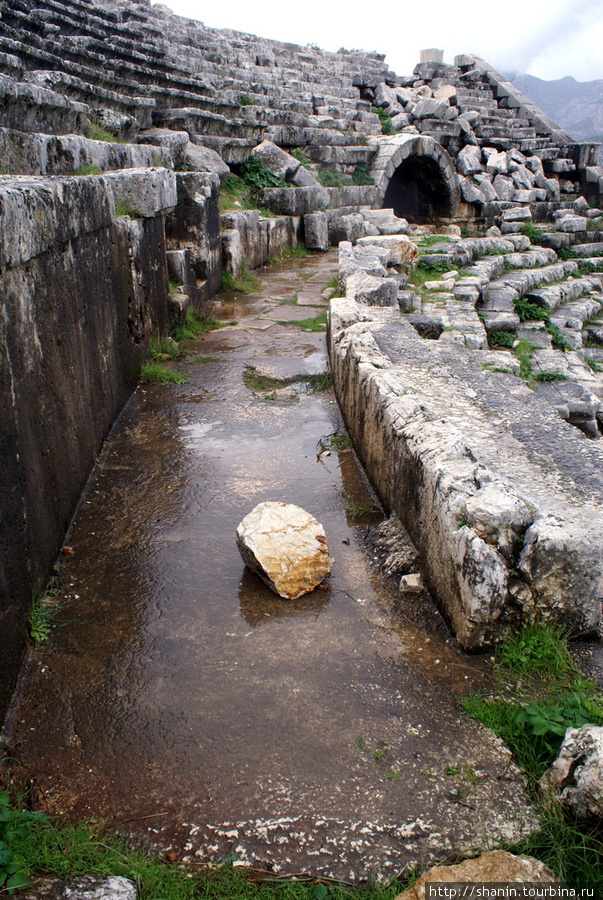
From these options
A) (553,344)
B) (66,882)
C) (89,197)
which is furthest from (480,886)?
(553,344)

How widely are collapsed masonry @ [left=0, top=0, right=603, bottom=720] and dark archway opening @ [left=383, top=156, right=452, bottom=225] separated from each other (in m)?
0.05

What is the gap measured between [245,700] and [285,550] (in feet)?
2.34

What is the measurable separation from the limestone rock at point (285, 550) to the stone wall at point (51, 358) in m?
0.86

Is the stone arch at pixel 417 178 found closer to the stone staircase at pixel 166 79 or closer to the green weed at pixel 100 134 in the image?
the stone staircase at pixel 166 79

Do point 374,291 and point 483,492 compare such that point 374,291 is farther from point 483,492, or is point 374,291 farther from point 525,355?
point 483,492

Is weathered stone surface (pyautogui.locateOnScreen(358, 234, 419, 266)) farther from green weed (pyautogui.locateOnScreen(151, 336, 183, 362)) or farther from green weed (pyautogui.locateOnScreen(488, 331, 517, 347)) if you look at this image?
green weed (pyautogui.locateOnScreen(151, 336, 183, 362))

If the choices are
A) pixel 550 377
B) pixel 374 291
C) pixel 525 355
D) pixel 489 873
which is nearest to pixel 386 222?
pixel 525 355

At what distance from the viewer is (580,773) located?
174 cm

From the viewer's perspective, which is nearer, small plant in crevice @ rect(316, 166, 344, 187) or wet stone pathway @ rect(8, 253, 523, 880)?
wet stone pathway @ rect(8, 253, 523, 880)

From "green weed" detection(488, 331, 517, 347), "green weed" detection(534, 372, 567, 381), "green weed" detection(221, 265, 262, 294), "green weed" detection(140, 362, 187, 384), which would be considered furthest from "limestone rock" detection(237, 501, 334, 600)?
"green weed" detection(221, 265, 262, 294)

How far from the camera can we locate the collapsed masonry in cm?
278

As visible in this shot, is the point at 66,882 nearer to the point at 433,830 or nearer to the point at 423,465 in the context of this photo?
the point at 433,830

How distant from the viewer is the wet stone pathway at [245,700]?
1.87 metres

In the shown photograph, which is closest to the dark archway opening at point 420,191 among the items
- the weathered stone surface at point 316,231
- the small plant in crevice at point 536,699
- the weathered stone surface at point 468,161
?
the weathered stone surface at point 468,161
